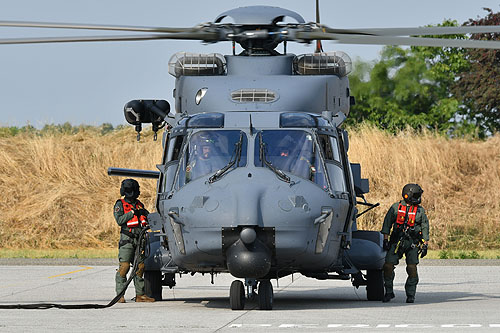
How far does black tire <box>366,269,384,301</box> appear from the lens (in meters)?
15.9

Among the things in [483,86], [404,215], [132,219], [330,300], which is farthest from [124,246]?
[483,86]

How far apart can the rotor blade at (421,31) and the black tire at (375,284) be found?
404 centimetres

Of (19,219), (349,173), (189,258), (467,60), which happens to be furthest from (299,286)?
(467,60)

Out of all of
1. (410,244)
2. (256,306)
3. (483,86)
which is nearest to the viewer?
(256,306)

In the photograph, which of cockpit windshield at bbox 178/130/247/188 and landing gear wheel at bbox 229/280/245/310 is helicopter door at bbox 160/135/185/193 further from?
landing gear wheel at bbox 229/280/245/310

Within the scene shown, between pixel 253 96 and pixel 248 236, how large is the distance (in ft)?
10.6

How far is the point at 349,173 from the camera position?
49.6 feet

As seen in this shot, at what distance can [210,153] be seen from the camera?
14094 mm

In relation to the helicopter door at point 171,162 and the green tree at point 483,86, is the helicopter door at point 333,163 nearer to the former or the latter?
the helicopter door at point 171,162

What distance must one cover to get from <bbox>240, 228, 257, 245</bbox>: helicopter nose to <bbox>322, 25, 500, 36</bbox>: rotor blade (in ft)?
9.65

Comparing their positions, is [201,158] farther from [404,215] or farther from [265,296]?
[404,215]

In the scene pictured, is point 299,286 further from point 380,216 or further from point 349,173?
point 380,216

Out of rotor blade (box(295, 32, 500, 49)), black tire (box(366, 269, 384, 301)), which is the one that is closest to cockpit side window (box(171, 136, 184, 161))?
rotor blade (box(295, 32, 500, 49))

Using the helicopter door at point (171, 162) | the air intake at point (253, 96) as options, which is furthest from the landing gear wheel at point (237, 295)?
the air intake at point (253, 96)
